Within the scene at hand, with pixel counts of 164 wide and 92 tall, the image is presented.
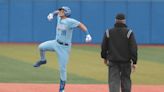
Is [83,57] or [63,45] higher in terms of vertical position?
[63,45]

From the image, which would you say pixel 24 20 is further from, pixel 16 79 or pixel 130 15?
pixel 16 79

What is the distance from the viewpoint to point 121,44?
1065 centimetres

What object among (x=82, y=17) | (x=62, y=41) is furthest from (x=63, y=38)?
(x=82, y=17)

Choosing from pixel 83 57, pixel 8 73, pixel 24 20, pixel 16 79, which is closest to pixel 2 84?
pixel 16 79

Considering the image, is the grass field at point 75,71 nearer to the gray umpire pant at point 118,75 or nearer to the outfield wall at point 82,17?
the gray umpire pant at point 118,75

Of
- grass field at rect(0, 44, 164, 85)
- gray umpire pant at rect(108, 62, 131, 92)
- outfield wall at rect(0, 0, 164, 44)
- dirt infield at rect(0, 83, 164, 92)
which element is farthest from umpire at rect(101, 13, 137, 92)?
outfield wall at rect(0, 0, 164, 44)

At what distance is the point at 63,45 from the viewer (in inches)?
512

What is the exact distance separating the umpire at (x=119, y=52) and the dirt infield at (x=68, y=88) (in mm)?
3810

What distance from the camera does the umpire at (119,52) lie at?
10625 millimetres

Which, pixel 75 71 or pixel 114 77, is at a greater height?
pixel 114 77

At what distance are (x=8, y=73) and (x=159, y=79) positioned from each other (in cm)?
525

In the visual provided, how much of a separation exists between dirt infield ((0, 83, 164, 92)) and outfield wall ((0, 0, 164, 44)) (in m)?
23.0

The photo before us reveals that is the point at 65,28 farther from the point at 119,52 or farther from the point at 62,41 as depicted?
the point at 119,52

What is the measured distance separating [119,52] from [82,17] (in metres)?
28.2
